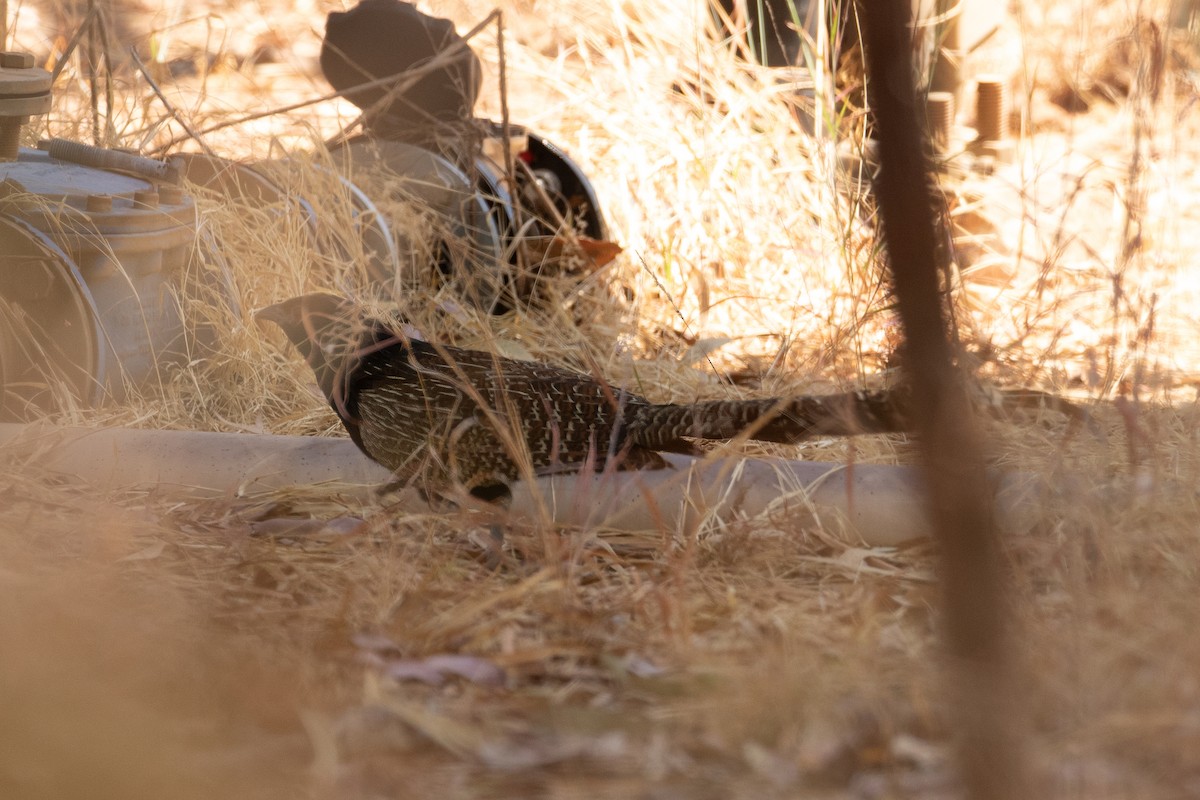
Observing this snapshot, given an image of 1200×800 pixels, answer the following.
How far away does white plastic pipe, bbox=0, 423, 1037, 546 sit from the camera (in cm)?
267

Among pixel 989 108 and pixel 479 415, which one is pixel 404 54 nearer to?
pixel 479 415

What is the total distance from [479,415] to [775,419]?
0.82 m

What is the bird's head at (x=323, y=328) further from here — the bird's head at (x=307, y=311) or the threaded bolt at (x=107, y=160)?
the threaded bolt at (x=107, y=160)

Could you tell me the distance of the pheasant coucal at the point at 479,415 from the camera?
8.88ft

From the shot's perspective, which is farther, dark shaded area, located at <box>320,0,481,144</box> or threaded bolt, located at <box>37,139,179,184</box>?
dark shaded area, located at <box>320,0,481,144</box>

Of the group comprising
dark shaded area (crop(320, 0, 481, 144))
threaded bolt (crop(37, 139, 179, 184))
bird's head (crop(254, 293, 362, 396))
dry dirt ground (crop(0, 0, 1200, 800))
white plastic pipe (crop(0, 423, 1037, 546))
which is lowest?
dry dirt ground (crop(0, 0, 1200, 800))

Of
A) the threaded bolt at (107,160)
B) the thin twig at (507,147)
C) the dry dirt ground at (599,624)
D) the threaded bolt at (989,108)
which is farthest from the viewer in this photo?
the threaded bolt at (989,108)

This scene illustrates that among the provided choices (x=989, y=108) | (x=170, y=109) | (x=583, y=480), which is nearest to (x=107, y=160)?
(x=170, y=109)

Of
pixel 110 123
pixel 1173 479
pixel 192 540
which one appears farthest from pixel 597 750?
pixel 110 123

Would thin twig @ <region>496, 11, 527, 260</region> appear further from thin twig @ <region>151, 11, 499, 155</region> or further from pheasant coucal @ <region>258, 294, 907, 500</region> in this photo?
pheasant coucal @ <region>258, 294, 907, 500</region>

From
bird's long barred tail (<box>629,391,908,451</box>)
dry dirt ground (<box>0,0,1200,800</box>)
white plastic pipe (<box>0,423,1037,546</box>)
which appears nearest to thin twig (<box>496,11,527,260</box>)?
dry dirt ground (<box>0,0,1200,800</box>)

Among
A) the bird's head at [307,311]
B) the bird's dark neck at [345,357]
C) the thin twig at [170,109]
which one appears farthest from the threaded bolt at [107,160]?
the bird's dark neck at [345,357]

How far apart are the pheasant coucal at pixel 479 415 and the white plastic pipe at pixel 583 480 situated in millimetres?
74

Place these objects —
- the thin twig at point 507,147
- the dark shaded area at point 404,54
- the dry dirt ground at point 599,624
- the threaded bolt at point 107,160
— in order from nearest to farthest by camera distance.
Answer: the dry dirt ground at point 599,624 < the threaded bolt at point 107,160 < the thin twig at point 507,147 < the dark shaded area at point 404,54
